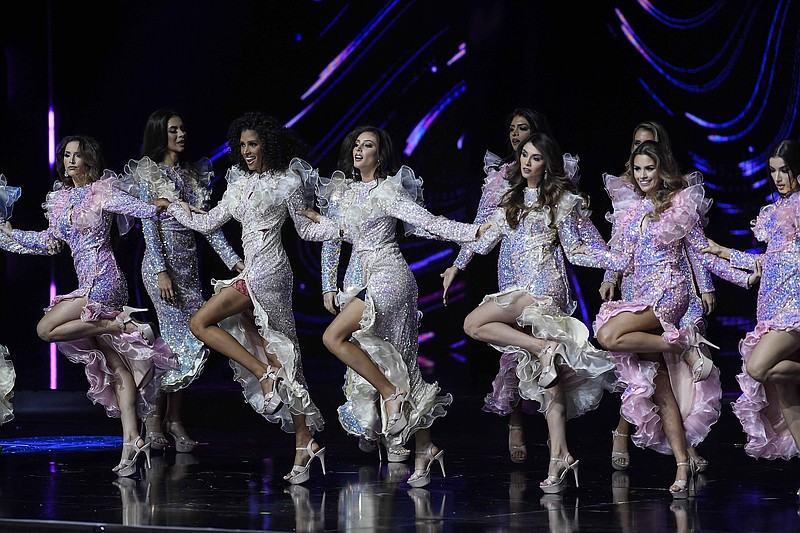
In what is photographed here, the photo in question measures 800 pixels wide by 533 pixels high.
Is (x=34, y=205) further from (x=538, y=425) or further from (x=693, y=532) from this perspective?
(x=693, y=532)

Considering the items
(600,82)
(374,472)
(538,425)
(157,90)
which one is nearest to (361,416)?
(374,472)

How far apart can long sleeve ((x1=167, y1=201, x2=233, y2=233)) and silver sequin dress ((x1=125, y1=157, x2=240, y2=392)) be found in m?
0.56

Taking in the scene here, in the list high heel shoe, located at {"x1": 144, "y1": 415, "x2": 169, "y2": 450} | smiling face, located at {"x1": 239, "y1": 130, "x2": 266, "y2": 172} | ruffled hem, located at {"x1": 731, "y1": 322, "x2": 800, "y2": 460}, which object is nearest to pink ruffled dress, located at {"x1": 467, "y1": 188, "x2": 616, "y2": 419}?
ruffled hem, located at {"x1": 731, "y1": 322, "x2": 800, "y2": 460}

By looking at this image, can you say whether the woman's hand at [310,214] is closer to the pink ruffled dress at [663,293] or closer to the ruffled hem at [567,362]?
the ruffled hem at [567,362]

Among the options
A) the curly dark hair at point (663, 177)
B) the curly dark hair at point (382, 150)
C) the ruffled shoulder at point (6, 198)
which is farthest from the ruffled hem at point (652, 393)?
the ruffled shoulder at point (6, 198)

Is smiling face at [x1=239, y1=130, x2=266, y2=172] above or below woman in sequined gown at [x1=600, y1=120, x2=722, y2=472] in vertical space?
above

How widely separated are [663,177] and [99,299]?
9.53ft

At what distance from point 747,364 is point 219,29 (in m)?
5.53

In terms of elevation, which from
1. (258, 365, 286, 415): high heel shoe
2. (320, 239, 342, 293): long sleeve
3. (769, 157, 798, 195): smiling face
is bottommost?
(258, 365, 286, 415): high heel shoe

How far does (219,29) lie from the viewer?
951 cm

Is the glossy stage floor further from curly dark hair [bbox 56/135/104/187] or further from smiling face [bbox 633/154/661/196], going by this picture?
curly dark hair [bbox 56/135/104/187]

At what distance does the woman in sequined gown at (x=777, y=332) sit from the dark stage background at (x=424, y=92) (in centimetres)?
277

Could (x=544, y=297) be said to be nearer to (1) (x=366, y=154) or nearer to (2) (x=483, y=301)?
(2) (x=483, y=301)

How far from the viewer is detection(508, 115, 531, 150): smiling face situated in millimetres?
6871
